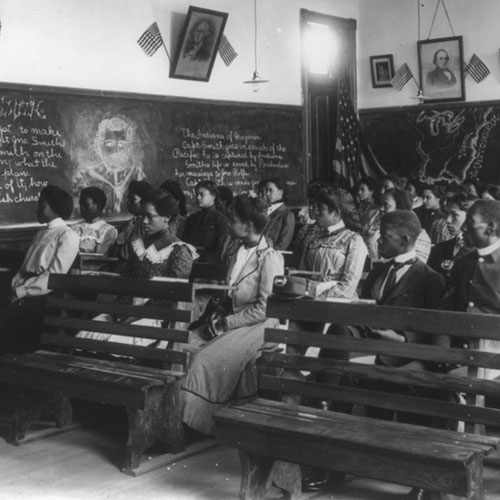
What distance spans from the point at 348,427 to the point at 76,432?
→ 6.66 ft

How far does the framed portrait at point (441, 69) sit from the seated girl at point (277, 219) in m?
4.10

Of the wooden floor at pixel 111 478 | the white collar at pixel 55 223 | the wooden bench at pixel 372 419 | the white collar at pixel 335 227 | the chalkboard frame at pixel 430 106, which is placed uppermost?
the chalkboard frame at pixel 430 106

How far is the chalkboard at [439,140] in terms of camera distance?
39.7ft

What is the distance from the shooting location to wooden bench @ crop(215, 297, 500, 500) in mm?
3359

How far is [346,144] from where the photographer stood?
1258 cm

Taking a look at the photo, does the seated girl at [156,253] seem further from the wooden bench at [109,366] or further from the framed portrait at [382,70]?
the framed portrait at [382,70]

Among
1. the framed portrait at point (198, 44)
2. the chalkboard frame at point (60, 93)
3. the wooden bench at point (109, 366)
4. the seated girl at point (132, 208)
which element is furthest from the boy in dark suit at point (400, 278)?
the framed portrait at point (198, 44)

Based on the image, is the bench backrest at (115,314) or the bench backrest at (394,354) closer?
the bench backrest at (394,354)

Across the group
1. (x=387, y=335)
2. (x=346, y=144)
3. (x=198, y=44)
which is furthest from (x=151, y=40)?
(x=387, y=335)

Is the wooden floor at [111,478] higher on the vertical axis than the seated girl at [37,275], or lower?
lower

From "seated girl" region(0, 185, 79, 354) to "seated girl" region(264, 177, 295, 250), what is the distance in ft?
9.38

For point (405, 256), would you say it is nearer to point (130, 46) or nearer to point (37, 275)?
point (37, 275)

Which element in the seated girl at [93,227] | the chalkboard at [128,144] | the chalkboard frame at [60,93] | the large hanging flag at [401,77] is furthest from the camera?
the large hanging flag at [401,77]

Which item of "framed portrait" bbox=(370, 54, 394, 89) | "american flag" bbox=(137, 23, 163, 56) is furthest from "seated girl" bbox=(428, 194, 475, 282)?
"framed portrait" bbox=(370, 54, 394, 89)
